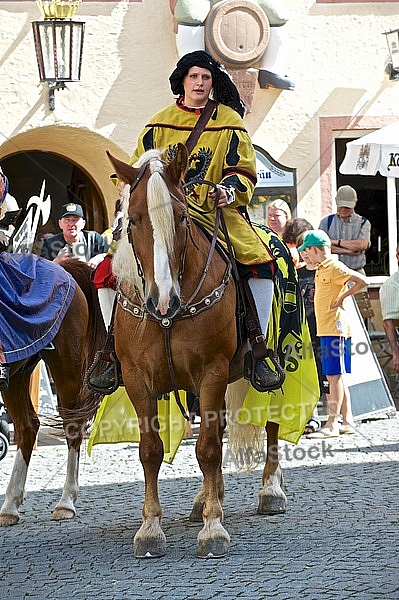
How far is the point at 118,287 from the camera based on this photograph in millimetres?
6641

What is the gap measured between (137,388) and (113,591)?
1268 mm

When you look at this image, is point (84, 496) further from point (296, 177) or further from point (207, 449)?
point (296, 177)

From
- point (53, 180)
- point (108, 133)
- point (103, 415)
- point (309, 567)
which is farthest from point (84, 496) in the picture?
point (53, 180)

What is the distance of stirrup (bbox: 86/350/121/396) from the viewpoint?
7.00 metres

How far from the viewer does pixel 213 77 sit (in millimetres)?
7199

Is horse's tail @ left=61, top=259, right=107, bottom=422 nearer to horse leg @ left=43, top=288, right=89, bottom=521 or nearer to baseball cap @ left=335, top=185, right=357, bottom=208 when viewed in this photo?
horse leg @ left=43, top=288, right=89, bottom=521

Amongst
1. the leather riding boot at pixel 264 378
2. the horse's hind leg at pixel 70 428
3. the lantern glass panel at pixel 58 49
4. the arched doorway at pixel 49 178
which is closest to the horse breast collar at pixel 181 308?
the leather riding boot at pixel 264 378

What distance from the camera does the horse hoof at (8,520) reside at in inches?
298

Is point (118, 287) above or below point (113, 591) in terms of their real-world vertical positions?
above

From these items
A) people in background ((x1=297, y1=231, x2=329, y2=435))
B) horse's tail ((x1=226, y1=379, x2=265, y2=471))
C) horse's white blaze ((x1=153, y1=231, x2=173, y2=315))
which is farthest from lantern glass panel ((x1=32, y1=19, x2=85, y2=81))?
horse's white blaze ((x1=153, y1=231, x2=173, y2=315))

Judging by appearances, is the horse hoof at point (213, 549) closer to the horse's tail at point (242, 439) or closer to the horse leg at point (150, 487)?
the horse leg at point (150, 487)

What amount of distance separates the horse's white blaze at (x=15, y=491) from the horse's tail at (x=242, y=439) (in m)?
1.33

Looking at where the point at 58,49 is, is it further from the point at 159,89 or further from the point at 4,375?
the point at 4,375

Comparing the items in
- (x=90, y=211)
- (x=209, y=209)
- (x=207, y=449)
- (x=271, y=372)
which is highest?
(x=90, y=211)
